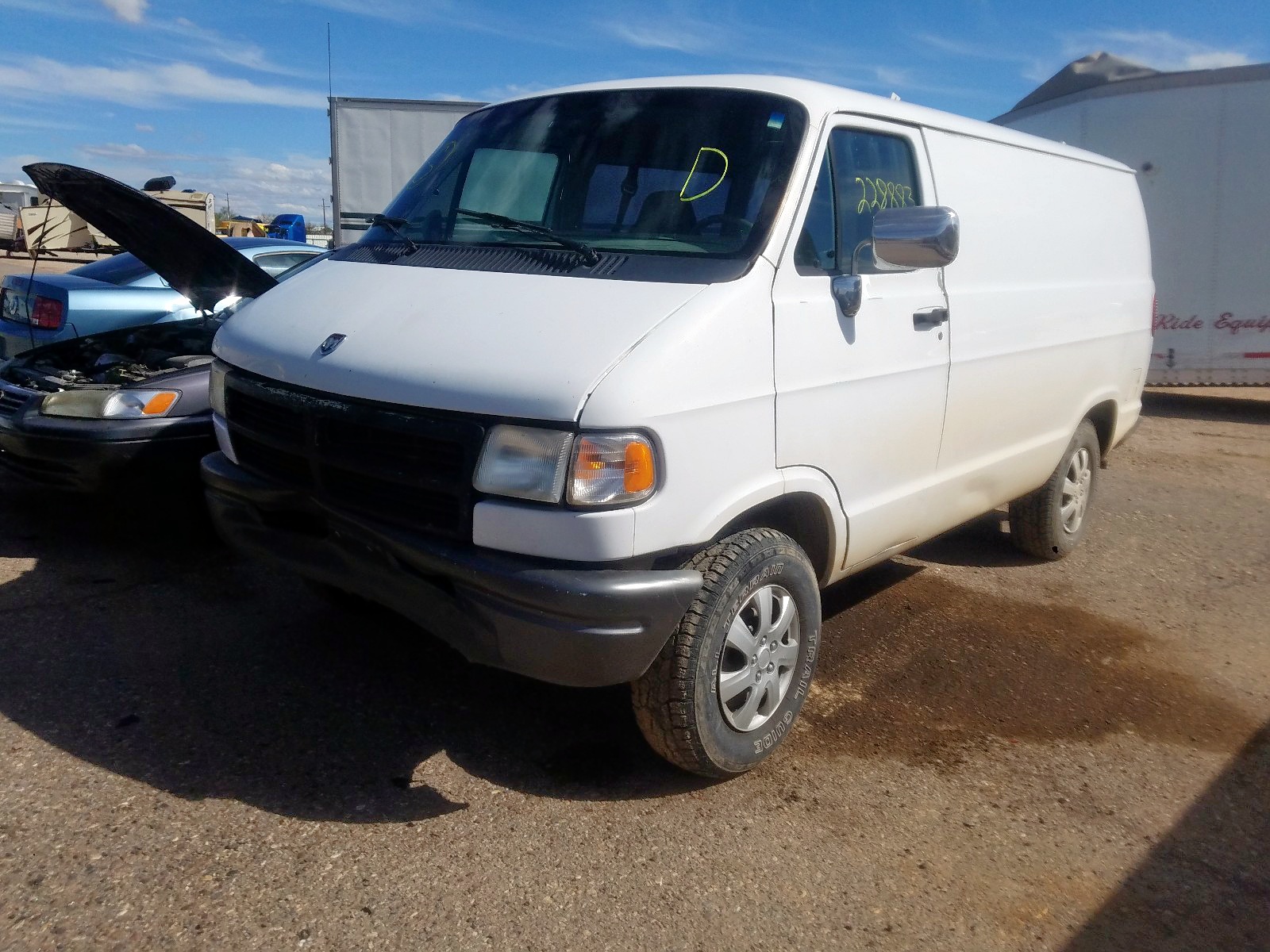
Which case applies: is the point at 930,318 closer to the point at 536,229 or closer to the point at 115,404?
the point at 536,229

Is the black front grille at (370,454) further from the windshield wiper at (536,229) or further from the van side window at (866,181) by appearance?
the van side window at (866,181)

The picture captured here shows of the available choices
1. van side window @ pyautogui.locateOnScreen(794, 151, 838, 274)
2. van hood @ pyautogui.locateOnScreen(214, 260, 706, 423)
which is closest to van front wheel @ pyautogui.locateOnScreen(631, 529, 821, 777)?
van hood @ pyautogui.locateOnScreen(214, 260, 706, 423)

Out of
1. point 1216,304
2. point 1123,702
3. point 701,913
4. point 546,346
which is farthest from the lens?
point 1216,304

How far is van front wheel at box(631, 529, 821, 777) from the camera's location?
3078 mm

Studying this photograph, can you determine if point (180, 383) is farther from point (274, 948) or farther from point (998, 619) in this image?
point (998, 619)

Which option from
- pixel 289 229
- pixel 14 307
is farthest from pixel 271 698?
pixel 289 229

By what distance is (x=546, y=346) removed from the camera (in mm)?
2938

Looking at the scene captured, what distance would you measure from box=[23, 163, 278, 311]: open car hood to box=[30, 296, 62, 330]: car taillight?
1096 millimetres

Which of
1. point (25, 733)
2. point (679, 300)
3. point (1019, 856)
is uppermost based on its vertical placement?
point (679, 300)

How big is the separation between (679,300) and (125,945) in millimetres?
2149

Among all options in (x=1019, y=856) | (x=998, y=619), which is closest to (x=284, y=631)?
(x=1019, y=856)

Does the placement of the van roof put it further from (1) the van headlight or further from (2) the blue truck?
(2) the blue truck

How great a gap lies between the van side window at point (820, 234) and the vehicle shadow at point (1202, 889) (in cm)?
205

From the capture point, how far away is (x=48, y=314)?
6480mm
